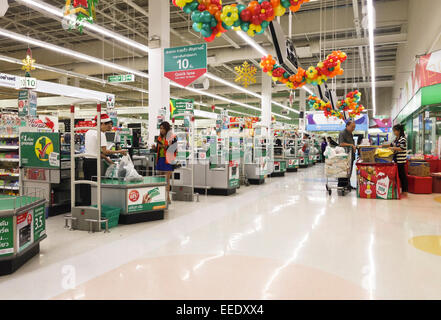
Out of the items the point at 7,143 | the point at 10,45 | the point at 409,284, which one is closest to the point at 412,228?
the point at 409,284

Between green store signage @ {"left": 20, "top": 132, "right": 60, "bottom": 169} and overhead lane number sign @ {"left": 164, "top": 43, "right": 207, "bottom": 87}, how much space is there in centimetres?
320

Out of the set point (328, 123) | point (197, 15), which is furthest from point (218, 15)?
point (328, 123)

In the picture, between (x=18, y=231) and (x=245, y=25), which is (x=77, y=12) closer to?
(x=245, y=25)

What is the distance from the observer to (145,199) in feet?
16.7

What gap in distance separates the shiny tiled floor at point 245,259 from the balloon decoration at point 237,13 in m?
3.01

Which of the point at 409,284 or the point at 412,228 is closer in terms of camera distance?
the point at 409,284

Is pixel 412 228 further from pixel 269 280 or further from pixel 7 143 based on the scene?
pixel 7 143

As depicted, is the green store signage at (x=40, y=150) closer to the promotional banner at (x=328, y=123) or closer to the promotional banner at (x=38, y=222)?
the promotional banner at (x=38, y=222)

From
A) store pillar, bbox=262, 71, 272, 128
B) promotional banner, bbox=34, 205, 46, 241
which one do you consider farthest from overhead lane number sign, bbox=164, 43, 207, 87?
store pillar, bbox=262, 71, 272, 128

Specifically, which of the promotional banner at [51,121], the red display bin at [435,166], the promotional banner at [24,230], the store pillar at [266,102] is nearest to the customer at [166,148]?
the promotional banner at [24,230]

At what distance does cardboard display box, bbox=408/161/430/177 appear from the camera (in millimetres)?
8023
